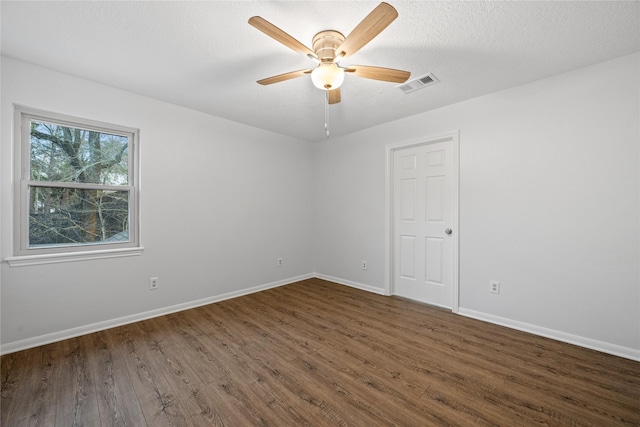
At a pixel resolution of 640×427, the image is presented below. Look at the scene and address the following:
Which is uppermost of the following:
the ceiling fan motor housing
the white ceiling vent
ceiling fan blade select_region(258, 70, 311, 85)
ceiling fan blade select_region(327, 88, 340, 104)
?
the white ceiling vent

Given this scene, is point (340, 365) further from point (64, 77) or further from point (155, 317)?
point (64, 77)

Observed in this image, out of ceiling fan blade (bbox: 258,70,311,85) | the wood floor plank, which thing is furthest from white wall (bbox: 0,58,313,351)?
ceiling fan blade (bbox: 258,70,311,85)

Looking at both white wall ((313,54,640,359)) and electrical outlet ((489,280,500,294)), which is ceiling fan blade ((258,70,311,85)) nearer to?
white wall ((313,54,640,359))

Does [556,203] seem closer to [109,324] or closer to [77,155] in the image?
[109,324]

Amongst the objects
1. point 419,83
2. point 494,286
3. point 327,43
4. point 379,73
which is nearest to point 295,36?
point 327,43

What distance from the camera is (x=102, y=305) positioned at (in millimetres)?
2674

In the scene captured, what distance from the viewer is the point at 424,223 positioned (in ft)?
11.3

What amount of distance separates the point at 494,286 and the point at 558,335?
0.62m

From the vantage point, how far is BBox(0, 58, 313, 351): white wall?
2.31 m

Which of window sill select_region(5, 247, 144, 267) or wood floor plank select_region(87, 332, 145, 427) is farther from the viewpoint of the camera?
window sill select_region(5, 247, 144, 267)

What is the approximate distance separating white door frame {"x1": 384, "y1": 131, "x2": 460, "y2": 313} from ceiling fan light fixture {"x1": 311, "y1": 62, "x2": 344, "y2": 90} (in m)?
1.89

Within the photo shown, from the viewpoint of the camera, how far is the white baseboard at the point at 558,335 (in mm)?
2152

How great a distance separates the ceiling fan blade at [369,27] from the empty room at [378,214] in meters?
0.02

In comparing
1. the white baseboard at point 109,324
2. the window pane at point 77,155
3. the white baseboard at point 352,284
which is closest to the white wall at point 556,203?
the white baseboard at point 352,284
